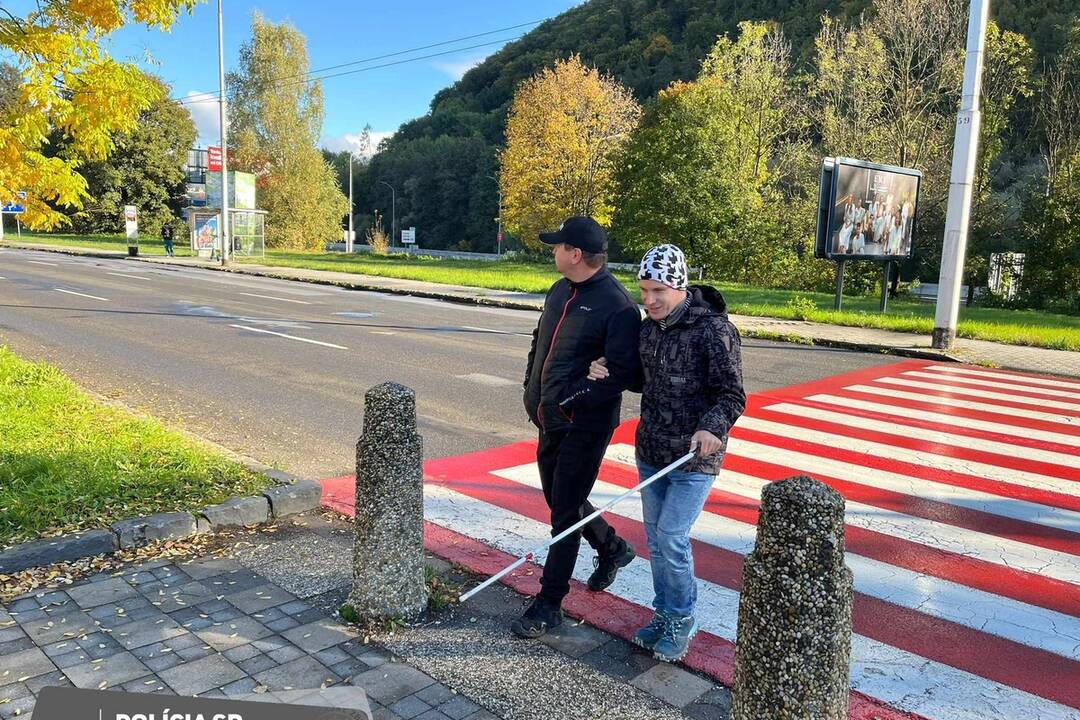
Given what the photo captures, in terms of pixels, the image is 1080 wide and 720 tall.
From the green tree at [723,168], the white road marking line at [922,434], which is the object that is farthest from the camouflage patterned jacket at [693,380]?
the green tree at [723,168]

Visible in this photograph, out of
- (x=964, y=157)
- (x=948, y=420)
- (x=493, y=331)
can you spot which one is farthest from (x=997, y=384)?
(x=493, y=331)

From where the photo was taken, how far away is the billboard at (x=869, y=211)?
60.7 ft

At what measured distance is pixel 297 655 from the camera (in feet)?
11.6

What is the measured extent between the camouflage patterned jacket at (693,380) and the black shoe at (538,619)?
2.97ft

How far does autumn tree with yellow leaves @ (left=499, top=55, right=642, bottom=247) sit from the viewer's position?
45.9 m

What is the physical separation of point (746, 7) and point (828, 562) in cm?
7859

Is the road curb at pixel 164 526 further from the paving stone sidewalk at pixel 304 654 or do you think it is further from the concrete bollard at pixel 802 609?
the concrete bollard at pixel 802 609

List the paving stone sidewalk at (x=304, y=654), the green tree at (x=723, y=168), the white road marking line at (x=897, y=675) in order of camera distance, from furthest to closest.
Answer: the green tree at (x=723, y=168) → the white road marking line at (x=897, y=675) → the paving stone sidewalk at (x=304, y=654)

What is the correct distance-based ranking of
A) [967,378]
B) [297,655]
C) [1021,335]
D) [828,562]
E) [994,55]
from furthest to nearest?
[994,55]
[1021,335]
[967,378]
[297,655]
[828,562]

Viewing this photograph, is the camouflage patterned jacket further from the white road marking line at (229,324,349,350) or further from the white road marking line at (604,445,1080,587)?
the white road marking line at (229,324,349,350)

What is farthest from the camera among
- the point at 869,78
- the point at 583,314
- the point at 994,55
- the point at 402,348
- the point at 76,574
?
the point at 869,78

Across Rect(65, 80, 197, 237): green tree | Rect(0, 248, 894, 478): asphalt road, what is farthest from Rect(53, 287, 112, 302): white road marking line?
Rect(65, 80, 197, 237): green tree

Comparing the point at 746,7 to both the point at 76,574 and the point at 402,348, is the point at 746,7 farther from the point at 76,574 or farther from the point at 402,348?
the point at 76,574

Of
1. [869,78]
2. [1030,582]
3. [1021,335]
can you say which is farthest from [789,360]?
[869,78]
